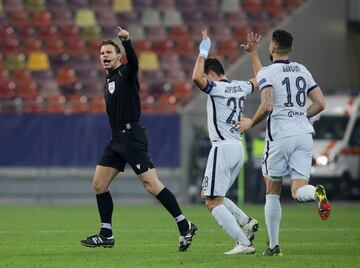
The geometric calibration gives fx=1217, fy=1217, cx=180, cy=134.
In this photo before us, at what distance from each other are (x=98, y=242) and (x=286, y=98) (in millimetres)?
2827

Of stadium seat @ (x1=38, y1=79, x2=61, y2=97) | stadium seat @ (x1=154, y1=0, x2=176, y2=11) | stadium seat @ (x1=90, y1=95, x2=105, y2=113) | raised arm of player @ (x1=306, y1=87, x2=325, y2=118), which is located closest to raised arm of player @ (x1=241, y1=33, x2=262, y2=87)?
raised arm of player @ (x1=306, y1=87, x2=325, y2=118)

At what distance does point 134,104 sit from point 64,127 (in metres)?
13.6

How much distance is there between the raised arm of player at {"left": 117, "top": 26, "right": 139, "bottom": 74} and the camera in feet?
41.5

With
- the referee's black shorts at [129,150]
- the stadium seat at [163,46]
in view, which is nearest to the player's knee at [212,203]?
the referee's black shorts at [129,150]

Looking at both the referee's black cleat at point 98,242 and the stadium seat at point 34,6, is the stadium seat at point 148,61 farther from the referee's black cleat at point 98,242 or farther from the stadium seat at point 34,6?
the referee's black cleat at point 98,242

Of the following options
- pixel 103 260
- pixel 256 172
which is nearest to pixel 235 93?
pixel 103 260

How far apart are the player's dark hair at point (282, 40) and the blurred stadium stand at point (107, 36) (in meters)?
15.9

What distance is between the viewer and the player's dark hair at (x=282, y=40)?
39.5 ft

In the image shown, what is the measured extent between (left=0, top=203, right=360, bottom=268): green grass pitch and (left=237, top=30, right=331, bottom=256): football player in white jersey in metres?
0.74

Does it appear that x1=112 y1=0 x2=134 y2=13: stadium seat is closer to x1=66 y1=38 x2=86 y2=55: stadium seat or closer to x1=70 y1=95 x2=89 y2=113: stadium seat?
x1=66 y1=38 x2=86 y2=55: stadium seat

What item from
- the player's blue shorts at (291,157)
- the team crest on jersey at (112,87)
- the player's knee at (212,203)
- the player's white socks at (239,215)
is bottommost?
the player's white socks at (239,215)

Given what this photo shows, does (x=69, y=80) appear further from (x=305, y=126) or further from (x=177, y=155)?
(x=305, y=126)

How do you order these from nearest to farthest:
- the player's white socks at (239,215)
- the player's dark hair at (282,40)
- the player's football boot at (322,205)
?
1. the player's football boot at (322,205)
2. the player's dark hair at (282,40)
3. the player's white socks at (239,215)

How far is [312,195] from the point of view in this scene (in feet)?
38.7
